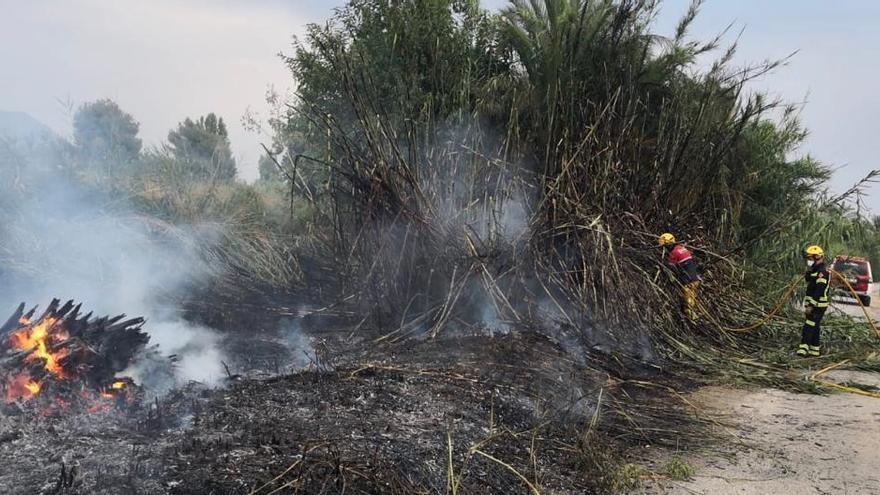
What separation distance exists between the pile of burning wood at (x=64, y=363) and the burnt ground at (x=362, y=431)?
0.82 ft

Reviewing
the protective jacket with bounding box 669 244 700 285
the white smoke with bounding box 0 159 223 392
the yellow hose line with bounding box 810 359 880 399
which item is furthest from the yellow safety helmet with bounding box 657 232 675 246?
the white smoke with bounding box 0 159 223 392

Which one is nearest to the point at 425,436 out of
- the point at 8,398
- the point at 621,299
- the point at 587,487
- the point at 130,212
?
the point at 587,487

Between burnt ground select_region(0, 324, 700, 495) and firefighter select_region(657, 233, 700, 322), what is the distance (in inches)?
79.7

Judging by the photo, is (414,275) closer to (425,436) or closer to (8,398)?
(425,436)

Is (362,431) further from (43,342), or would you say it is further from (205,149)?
(205,149)

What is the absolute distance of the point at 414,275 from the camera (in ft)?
23.9

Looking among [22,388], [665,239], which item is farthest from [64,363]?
[665,239]

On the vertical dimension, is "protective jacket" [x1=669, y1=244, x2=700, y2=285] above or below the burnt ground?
above

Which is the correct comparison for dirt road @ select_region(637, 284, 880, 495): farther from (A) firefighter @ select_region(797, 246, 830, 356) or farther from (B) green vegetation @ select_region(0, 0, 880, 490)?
(A) firefighter @ select_region(797, 246, 830, 356)

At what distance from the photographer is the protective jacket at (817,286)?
26.3ft

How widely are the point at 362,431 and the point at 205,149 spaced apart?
61.0ft

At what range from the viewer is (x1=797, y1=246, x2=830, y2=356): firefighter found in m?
7.94

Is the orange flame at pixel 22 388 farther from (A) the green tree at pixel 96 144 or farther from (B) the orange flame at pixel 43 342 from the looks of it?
(A) the green tree at pixel 96 144

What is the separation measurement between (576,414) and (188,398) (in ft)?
10.1
